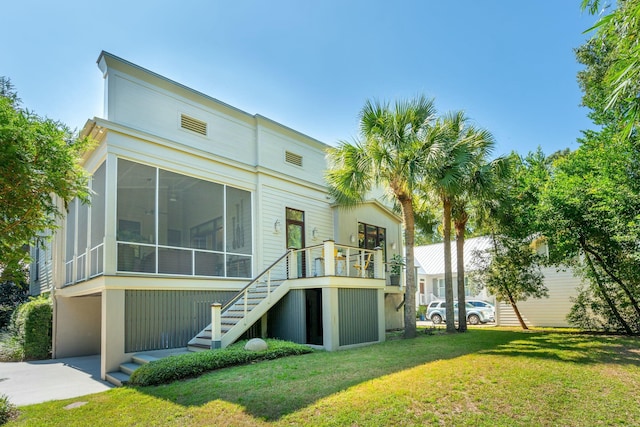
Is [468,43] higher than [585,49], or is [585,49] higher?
[585,49]

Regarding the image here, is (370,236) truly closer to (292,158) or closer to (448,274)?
(448,274)

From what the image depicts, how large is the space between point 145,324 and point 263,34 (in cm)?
860

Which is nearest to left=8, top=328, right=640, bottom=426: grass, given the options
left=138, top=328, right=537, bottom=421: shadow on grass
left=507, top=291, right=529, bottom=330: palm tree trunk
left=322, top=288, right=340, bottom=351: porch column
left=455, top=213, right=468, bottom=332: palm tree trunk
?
left=138, top=328, right=537, bottom=421: shadow on grass

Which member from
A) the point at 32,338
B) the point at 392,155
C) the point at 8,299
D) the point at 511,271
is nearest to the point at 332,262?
the point at 392,155


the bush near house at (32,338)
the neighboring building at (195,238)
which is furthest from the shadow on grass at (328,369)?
the bush near house at (32,338)

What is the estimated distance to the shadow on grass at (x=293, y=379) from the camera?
6066 millimetres

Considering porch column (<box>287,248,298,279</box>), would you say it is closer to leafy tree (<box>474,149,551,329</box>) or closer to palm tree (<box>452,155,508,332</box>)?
palm tree (<box>452,155,508,332</box>)

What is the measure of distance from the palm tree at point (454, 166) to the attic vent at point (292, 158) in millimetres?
4699

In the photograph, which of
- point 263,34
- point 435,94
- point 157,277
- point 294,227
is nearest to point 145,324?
point 157,277

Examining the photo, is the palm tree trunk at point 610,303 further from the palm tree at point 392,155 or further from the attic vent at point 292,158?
the attic vent at point 292,158

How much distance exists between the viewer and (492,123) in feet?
45.4

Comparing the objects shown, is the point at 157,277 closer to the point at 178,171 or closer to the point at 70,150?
the point at 178,171

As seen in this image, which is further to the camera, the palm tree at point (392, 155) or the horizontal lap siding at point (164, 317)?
the palm tree at point (392, 155)

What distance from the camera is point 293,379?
7.07 metres
